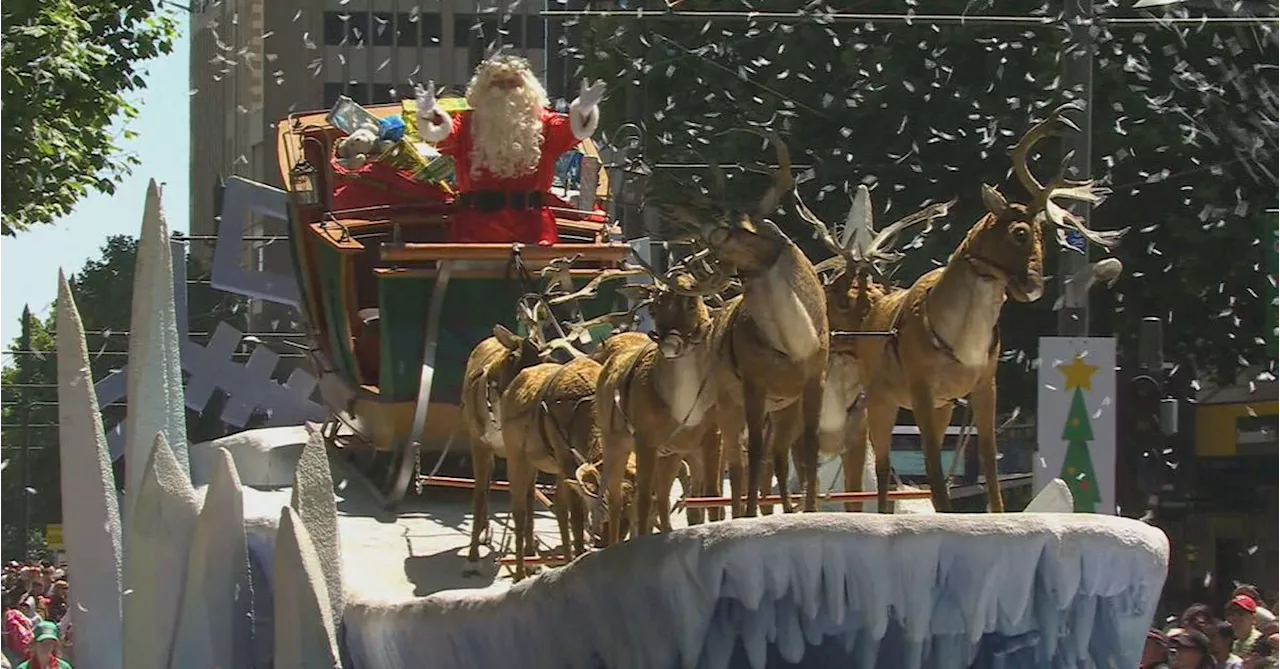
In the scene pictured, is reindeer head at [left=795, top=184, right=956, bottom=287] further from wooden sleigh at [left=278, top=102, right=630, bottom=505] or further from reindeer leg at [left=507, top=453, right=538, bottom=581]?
wooden sleigh at [left=278, top=102, right=630, bottom=505]

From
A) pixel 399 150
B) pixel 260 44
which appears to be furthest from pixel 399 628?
pixel 260 44

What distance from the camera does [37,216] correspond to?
15.5 metres

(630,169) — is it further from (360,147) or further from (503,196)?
(360,147)

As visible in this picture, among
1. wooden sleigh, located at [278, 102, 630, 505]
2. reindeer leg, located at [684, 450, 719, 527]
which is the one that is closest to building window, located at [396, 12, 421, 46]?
wooden sleigh, located at [278, 102, 630, 505]

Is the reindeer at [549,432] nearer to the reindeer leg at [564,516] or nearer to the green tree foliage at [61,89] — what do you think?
the reindeer leg at [564,516]

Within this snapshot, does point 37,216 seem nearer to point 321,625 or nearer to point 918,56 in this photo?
point 918,56

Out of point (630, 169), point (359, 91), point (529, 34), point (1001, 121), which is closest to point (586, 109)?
point (630, 169)

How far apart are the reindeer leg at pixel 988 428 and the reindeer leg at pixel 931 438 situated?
0.15m

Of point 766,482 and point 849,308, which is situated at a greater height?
point 849,308

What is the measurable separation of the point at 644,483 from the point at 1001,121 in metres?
8.53

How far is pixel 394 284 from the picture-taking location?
11000mm

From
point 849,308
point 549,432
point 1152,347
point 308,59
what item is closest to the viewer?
point 849,308

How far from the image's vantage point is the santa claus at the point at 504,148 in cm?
1126

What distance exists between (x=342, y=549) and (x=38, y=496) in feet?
129
